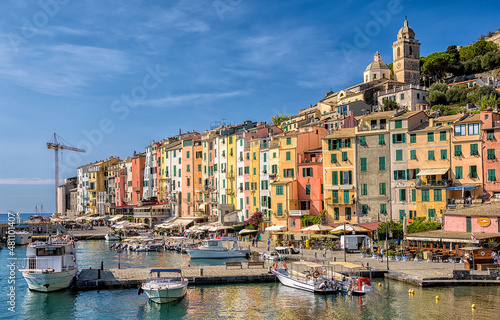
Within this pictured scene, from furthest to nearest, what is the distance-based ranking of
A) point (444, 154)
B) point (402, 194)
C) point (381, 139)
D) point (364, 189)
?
point (364, 189)
point (381, 139)
point (402, 194)
point (444, 154)

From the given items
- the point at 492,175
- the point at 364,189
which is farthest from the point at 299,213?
the point at 492,175

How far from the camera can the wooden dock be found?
4303 cm

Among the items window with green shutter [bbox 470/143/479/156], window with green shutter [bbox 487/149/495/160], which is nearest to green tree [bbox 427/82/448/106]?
window with green shutter [bbox 470/143/479/156]

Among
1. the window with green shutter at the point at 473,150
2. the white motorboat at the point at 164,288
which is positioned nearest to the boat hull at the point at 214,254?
the white motorboat at the point at 164,288

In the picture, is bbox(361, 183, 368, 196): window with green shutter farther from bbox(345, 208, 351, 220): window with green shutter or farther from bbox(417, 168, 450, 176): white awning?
bbox(417, 168, 450, 176): white awning

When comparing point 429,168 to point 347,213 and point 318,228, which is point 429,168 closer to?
point 347,213

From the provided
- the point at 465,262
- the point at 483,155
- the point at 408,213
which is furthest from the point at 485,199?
the point at 465,262

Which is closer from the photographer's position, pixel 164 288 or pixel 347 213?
pixel 164 288

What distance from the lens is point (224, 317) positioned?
114 feet

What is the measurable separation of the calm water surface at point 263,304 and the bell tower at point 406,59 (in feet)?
318

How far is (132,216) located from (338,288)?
277ft

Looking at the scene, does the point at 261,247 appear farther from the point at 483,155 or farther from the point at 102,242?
the point at 102,242

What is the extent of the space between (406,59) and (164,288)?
108370mm

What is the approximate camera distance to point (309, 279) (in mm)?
41875
